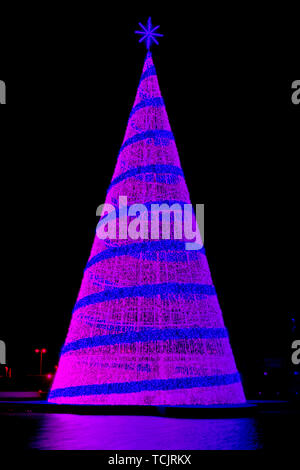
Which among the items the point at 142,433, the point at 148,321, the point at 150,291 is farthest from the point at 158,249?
the point at 142,433

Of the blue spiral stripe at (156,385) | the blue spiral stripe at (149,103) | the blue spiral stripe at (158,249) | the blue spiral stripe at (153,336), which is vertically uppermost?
the blue spiral stripe at (149,103)

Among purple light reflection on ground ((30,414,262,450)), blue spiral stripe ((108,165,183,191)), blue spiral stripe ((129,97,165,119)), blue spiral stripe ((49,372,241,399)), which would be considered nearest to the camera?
purple light reflection on ground ((30,414,262,450))

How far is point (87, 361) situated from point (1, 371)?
26.0m

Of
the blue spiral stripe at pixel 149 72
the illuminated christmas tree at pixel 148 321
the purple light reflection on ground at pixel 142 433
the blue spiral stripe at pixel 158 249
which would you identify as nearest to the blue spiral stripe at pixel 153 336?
the illuminated christmas tree at pixel 148 321

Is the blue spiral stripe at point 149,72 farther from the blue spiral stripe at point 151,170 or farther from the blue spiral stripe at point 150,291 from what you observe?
the blue spiral stripe at point 150,291

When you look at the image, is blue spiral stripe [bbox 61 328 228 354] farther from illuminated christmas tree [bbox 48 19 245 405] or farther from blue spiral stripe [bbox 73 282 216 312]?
blue spiral stripe [bbox 73 282 216 312]

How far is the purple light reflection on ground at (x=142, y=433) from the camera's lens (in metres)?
8.61

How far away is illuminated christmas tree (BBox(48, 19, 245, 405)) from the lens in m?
14.8

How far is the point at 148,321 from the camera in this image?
54.7 feet

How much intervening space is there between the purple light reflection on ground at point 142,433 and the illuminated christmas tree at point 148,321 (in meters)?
1.01

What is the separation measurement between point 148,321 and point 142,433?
6.37 metres

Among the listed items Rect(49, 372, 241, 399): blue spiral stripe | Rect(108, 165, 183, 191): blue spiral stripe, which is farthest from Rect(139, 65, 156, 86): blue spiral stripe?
Rect(49, 372, 241, 399): blue spiral stripe

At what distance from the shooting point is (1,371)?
39000 millimetres

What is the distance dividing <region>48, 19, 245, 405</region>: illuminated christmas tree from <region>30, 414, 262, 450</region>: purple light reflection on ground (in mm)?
1008
